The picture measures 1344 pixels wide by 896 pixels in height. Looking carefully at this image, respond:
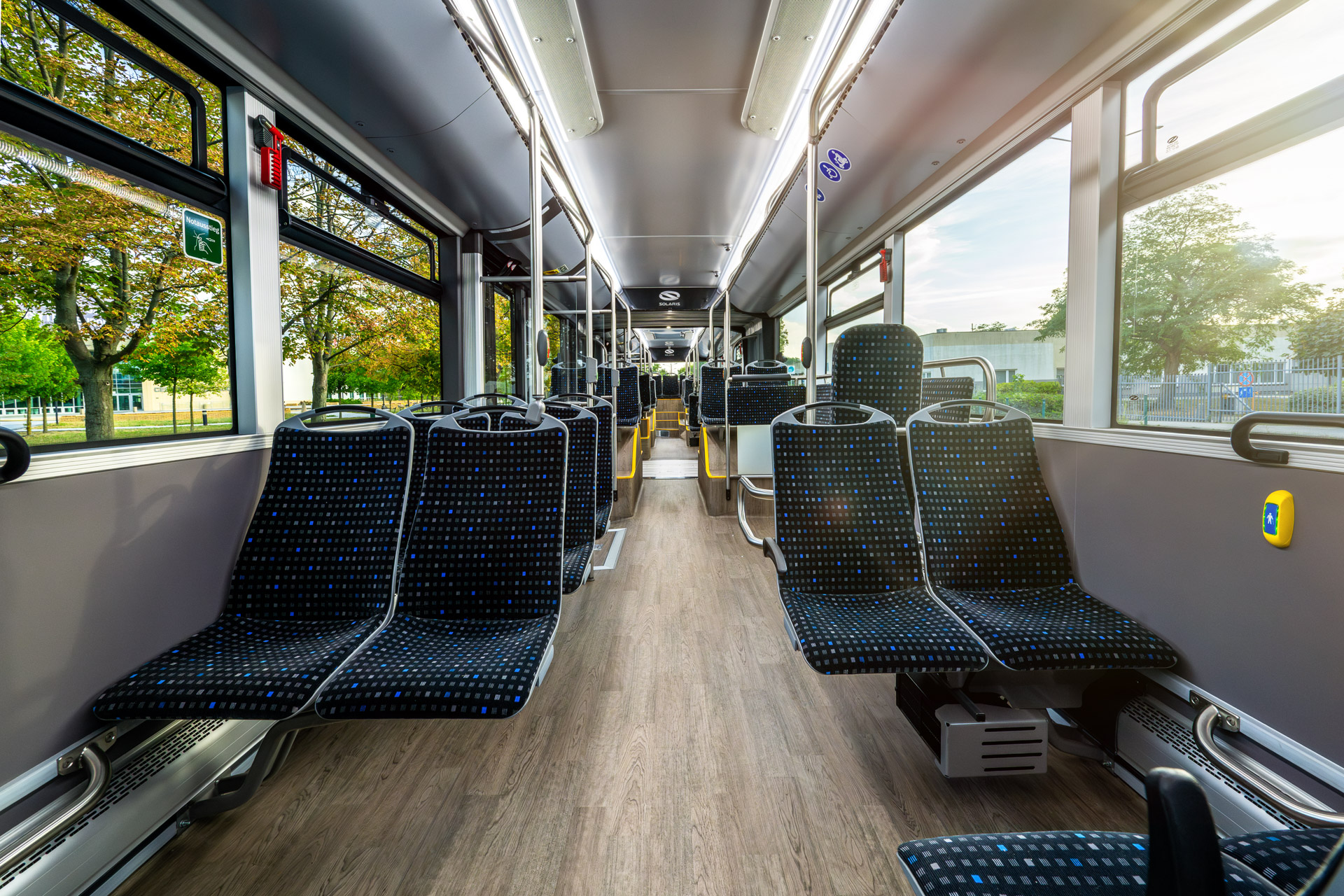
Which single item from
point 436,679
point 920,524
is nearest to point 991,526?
point 920,524

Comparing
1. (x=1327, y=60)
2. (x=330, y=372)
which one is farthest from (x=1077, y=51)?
(x=330, y=372)

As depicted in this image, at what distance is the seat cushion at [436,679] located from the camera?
1.45 metres

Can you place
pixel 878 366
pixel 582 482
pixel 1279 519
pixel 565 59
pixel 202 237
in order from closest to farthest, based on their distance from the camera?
1. pixel 1279 519
2. pixel 202 237
3. pixel 878 366
4. pixel 582 482
5. pixel 565 59

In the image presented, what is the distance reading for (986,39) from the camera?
272 cm

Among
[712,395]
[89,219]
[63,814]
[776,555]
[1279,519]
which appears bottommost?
[63,814]

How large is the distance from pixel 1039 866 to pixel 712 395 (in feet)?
20.6

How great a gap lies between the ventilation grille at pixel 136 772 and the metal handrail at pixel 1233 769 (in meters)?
2.70

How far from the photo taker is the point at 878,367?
109 inches

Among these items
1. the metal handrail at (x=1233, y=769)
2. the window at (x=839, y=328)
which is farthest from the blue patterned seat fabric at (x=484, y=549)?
the window at (x=839, y=328)

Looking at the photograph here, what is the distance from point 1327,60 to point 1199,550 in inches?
58.7

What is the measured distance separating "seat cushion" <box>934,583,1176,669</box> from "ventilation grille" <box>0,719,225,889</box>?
7.38ft

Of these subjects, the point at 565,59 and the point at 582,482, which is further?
the point at 565,59

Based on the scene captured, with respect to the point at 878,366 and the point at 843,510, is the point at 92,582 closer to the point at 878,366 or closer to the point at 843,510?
the point at 843,510

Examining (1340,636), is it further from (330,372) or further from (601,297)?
(601,297)
